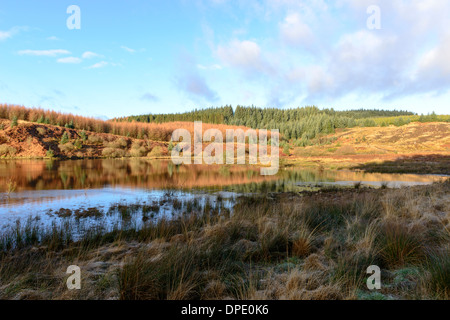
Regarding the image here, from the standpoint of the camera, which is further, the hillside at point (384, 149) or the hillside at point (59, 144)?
the hillside at point (59, 144)

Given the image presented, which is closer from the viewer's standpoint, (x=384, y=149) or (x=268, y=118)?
(x=384, y=149)

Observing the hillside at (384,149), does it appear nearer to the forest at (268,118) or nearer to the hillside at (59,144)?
the forest at (268,118)

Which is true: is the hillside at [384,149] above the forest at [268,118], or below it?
below

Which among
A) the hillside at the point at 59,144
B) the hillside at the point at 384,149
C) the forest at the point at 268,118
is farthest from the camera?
the forest at the point at 268,118

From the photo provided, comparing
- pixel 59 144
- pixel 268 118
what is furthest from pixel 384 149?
pixel 268 118

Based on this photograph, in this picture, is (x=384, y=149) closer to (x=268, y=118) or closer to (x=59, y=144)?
(x=59, y=144)

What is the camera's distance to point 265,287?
3.38 m

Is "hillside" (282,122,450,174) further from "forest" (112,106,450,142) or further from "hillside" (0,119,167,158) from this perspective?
"hillside" (0,119,167,158)

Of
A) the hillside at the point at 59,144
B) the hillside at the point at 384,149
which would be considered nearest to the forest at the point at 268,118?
the hillside at the point at 384,149

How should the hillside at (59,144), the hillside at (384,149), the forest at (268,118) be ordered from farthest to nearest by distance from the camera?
the forest at (268,118) → the hillside at (59,144) → the hillside at (384,149)
